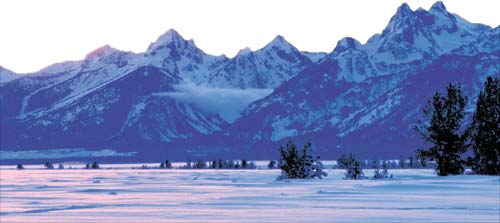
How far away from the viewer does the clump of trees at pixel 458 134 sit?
69.3 m

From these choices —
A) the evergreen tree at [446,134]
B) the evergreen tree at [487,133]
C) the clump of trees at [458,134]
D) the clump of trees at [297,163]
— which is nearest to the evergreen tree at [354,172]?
the clump of trees at [297,163]

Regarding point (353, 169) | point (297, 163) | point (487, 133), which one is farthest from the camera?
point (353, 169)

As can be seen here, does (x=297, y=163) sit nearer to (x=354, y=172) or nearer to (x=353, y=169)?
(x=353, y=169)

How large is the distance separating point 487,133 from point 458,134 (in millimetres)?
2475

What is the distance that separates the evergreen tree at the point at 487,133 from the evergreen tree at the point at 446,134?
1325 mm

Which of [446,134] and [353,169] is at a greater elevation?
[446,134]

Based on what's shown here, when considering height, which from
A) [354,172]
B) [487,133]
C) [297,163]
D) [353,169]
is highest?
[487,133]

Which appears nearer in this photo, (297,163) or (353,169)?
(297,163)

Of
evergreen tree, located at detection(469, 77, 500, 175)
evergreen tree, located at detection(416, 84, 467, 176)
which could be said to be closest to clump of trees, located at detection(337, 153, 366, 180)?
evergreen tree, located at detection(416, 84, 467, 176)

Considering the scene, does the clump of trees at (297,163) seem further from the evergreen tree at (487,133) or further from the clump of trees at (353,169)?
the evergreen tree at (487,133)

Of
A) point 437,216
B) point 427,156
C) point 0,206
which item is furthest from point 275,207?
point 427,156

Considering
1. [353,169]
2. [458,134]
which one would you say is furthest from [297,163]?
[458,134]

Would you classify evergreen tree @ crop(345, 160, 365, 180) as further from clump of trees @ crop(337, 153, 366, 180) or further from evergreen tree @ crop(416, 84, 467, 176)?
evergreen tree @ crop(416, 84, 467, 176)

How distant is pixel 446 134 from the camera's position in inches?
2736
